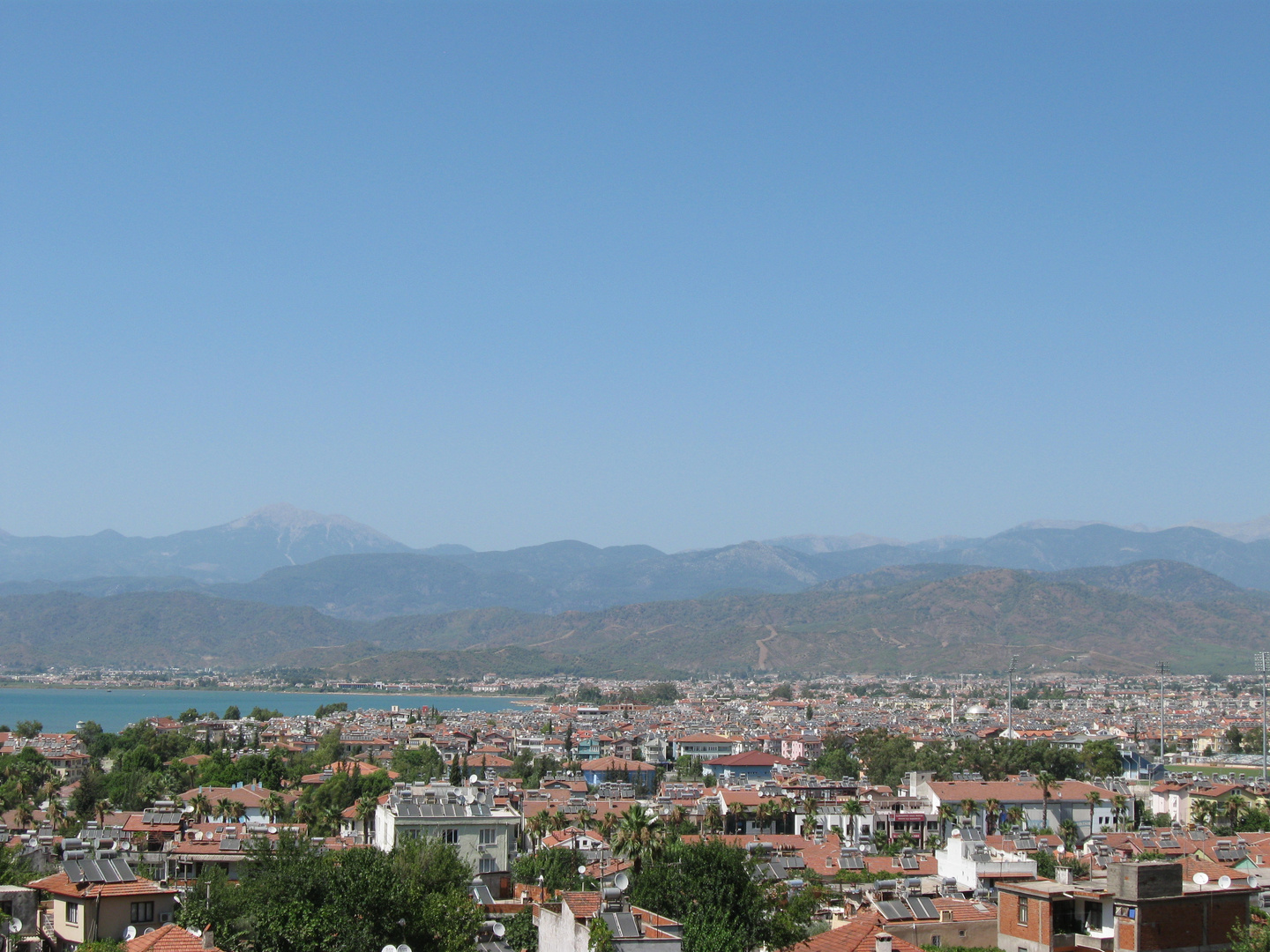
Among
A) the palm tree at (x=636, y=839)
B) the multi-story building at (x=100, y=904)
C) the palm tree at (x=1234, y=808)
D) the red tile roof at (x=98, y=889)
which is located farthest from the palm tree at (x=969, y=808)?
the multi-story building at (x=100, y=904)

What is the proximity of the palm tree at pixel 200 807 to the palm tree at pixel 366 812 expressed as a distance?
474cm

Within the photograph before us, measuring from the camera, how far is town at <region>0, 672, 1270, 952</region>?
1920 centimetres

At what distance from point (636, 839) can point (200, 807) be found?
25660 millimetres

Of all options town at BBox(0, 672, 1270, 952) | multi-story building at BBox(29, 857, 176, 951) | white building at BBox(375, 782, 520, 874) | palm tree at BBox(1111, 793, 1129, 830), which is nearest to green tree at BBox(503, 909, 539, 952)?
town at BBox(0, 672, 1270, 952)

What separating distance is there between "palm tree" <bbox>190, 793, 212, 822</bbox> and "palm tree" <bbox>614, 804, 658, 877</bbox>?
22353 millimetres

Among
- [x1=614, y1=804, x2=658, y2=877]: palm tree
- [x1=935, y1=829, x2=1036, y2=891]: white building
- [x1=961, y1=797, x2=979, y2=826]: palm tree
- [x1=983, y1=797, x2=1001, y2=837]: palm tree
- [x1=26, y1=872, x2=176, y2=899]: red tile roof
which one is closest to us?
[x1=26, y1=872, x2=176, y2=899]: red tile roof

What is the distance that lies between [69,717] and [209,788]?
315 ft

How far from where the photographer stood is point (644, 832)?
87.4 ft

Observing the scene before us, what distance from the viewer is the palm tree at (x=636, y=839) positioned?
86.7ft

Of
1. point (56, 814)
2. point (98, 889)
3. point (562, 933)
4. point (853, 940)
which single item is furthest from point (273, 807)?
point (562, 933)

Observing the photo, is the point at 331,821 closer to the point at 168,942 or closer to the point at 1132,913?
the point at 168,942

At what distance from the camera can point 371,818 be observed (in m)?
41.0

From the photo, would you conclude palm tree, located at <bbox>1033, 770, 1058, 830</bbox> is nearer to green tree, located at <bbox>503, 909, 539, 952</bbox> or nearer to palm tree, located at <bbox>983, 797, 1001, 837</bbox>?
palm tree, located at <bbox>983, 797, 1001, 837</bbox>

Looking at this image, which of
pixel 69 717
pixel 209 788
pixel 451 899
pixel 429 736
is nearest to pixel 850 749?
pixel 429 736
